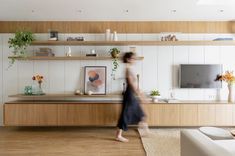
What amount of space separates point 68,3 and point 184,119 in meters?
3.06

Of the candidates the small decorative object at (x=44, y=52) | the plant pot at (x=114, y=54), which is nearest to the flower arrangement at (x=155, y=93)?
the plant pot at (x=114, y=54)

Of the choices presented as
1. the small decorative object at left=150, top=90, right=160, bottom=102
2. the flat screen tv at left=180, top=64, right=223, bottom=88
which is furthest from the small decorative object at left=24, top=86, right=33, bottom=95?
the flat screen tv at left=180, top=64, right=223, bottom=88

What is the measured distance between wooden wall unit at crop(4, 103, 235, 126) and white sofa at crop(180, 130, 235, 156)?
206 cm

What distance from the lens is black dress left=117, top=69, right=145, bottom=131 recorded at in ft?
12.3

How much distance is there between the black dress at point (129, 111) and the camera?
376 centimetres

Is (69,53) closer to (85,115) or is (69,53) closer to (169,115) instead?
(85,115)

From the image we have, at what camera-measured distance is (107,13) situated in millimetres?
4324

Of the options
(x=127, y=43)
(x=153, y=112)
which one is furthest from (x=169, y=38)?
(x=153, y=112)

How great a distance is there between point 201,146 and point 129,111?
2127 mm

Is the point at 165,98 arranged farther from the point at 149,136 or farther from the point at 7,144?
the point at 7,144

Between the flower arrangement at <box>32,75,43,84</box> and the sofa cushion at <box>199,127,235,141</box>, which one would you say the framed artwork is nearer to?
the flower arrangement at <box>32,75,43,84</box>

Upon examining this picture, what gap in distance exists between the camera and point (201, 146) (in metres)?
1.71

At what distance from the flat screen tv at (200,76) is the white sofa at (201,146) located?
8.18 feet

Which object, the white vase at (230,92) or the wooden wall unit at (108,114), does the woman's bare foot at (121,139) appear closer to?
the wooden wall unit at (108,114)
